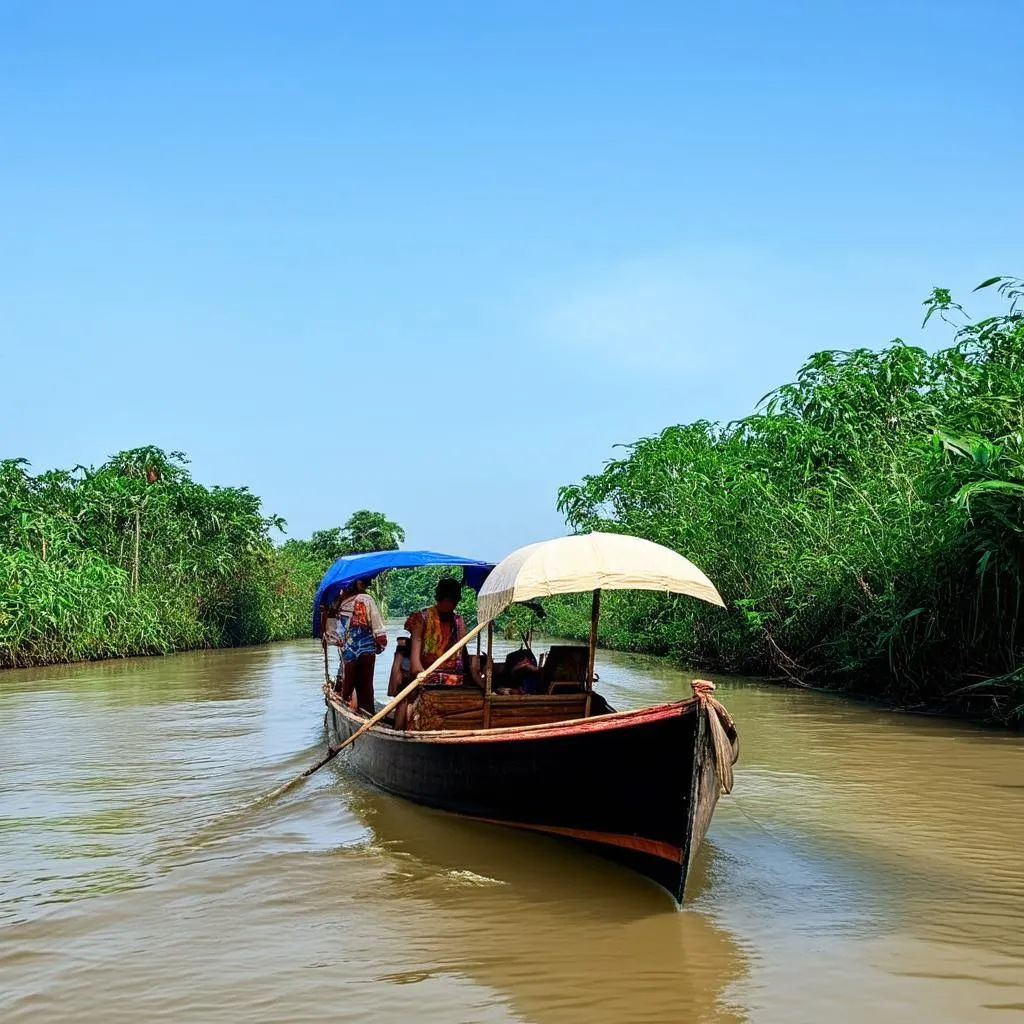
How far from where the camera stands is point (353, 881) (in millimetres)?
5812

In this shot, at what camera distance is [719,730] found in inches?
196

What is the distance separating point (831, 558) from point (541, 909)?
9.83 meters

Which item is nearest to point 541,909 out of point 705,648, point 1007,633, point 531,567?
point 531,567

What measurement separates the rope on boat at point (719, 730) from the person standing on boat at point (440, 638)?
2867mm

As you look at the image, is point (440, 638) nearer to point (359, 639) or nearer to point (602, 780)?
point (359, 639)

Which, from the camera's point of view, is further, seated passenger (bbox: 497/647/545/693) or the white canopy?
seated passenger (bbox: 497/647/545/693)

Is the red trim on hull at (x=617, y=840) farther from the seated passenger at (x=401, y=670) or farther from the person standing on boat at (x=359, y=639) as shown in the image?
the person standing on boat at (x=359, y=639)

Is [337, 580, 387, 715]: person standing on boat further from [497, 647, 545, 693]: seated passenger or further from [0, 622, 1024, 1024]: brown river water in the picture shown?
[497, 647, 545, 693]: seated passenger

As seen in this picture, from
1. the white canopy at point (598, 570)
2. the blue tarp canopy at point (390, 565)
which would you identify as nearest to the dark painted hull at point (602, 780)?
the white canopy at point (598, 570)

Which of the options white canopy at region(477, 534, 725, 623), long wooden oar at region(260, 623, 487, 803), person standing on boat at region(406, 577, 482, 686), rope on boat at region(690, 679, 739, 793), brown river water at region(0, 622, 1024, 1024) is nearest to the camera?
brown river water at region(0, 622, 1024, 1024)

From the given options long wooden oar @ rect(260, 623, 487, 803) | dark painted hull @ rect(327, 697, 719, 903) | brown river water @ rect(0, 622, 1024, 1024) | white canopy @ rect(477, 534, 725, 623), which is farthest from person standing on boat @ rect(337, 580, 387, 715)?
white canopy @ rect(477, 534, 725, 623)

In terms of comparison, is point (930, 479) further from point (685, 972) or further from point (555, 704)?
point (685, 972)

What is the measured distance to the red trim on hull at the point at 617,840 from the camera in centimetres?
509

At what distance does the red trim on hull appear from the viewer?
509cm
